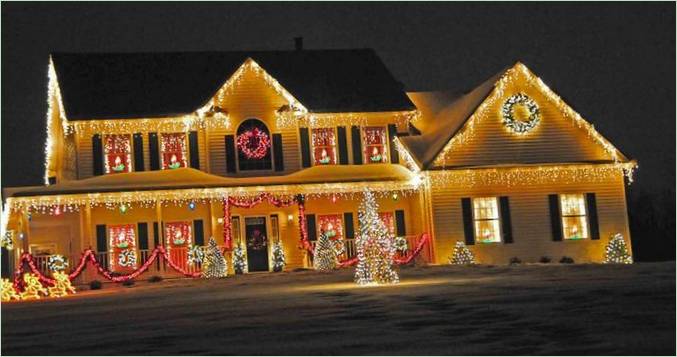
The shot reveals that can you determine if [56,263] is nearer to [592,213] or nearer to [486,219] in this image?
[486,219]

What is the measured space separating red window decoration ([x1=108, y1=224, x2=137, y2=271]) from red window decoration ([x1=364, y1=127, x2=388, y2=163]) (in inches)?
310

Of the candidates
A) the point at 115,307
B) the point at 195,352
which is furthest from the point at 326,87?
the point at 195,352

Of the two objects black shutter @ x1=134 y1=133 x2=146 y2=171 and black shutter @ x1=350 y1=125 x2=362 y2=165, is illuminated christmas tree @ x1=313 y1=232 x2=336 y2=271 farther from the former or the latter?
black shutter @ x1=134 y1=133 x2=146 y2=171

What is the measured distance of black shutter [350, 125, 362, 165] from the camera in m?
31.4

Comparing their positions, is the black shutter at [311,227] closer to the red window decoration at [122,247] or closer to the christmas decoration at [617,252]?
the red window decoration at [122,247]

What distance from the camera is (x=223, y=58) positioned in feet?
112

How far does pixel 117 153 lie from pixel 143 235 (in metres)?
2.70

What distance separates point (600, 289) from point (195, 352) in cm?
756

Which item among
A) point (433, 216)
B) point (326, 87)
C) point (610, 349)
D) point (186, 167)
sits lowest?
point (610, 349)

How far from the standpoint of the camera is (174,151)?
100.0 ft

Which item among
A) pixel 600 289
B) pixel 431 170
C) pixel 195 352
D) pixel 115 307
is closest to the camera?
pixel 195 352

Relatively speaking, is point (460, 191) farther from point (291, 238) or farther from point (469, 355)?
point (469, 355)

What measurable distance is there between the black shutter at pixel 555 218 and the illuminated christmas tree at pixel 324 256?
7.25 meters

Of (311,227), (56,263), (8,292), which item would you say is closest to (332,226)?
(311,227)
